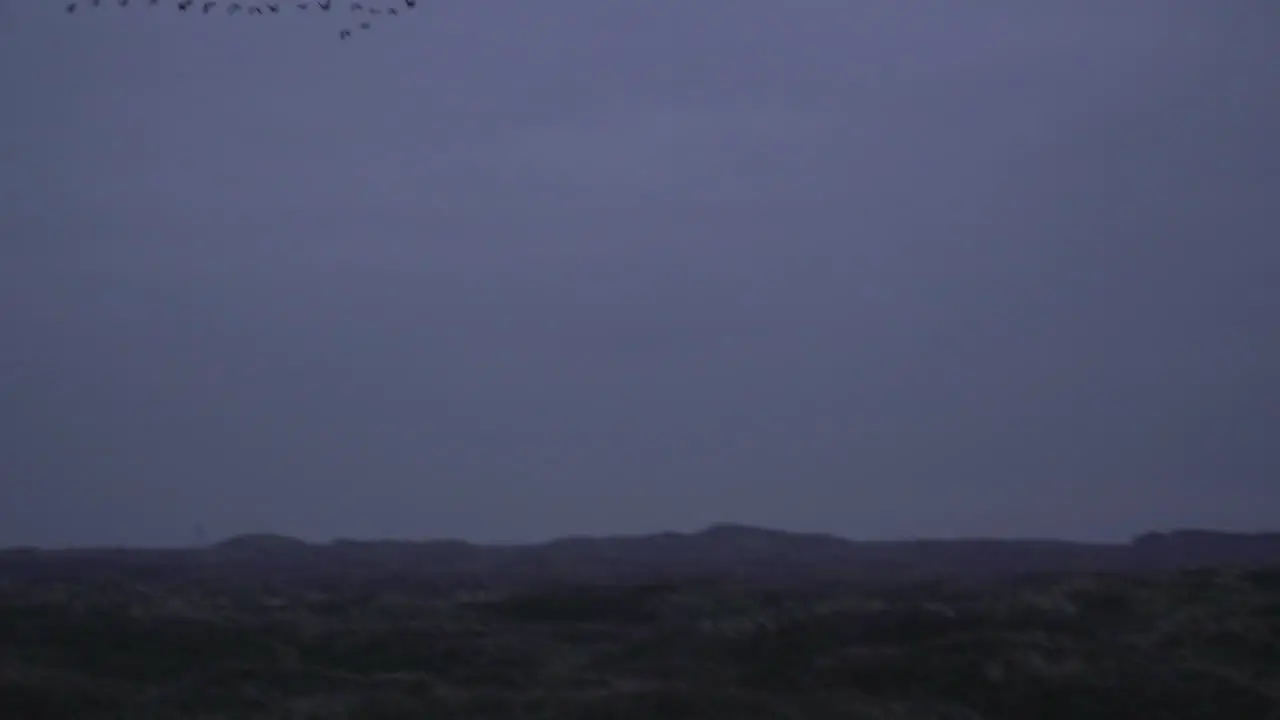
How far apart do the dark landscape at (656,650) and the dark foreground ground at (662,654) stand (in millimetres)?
63

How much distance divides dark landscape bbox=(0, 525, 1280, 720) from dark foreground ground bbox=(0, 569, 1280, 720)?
0.06 m

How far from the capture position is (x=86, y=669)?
96.0 feet

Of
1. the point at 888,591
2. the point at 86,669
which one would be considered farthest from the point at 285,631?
the point at 888,591

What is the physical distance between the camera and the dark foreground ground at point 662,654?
23.5 metres

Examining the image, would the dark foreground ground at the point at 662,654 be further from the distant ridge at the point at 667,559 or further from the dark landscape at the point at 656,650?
the distant ridge at the point at 667,559

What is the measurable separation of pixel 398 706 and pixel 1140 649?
39.2ft

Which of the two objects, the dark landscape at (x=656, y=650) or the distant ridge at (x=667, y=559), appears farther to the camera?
the distant ridge at (x=667, y=559)

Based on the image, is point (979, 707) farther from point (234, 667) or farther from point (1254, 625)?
point (234, 667)

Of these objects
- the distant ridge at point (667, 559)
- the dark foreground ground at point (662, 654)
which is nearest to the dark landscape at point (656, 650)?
the dark foreground ground at point (662, 654)

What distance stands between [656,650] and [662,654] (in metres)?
0.57

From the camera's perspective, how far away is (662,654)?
3016 cm

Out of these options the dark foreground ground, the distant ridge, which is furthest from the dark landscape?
the distant ridge

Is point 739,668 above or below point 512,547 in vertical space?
below

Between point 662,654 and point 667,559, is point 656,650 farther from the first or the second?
point 667,559
